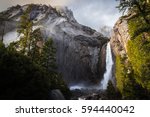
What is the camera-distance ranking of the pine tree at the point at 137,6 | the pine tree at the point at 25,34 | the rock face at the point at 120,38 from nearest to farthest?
the pine tree at the point at 137,6
the pine tree at the point at 25,34
the rock face at the point at 120,38

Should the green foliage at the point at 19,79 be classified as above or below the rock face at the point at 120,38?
below

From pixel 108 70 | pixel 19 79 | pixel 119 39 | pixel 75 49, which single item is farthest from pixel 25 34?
pixel 75 49

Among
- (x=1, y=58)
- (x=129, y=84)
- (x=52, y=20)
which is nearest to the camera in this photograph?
(x=1, y=58)

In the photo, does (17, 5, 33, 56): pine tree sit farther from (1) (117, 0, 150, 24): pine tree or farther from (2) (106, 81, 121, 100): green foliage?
(1) (117, 0, 150, 24): pine tree

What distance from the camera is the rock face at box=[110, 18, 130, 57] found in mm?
48369

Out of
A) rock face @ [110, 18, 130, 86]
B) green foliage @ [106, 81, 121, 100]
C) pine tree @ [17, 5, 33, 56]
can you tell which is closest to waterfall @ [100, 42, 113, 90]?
rock face @ [110, 18, 130, 86]

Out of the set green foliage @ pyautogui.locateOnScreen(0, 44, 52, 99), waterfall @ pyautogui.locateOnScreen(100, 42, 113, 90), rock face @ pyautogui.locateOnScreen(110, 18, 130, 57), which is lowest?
green foliage @ pyautogui.locateOnScreen(0, 44, 52, 99)

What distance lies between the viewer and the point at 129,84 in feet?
106

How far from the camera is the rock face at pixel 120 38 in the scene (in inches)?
1904

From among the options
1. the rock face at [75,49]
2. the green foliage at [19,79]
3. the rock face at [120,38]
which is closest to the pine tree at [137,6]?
Result: the green foliage at [19,79]

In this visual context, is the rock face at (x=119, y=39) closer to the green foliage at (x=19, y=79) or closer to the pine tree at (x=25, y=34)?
the pine tree at (x=25, y=34)

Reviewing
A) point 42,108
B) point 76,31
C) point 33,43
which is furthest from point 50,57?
point 42,108

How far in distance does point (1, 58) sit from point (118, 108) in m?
11.5

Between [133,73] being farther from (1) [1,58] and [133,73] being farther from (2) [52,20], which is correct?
(2) [52,20]
